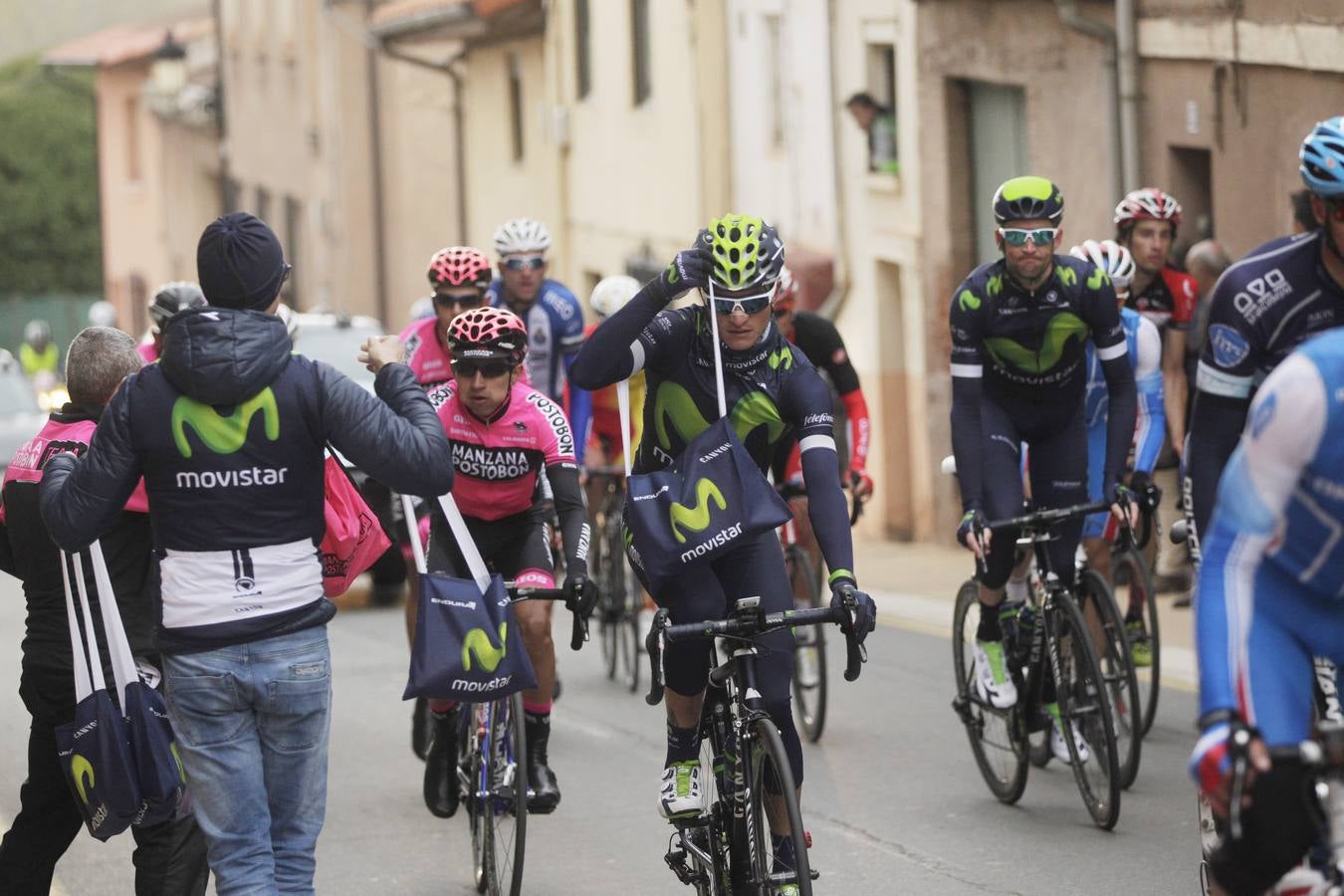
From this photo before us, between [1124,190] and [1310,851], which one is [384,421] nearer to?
[1310,851]

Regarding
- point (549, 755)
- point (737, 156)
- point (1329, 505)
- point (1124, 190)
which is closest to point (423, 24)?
point (737, 156)

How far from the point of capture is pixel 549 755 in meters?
10.0

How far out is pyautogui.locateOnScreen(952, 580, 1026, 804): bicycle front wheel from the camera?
8516 millimetres

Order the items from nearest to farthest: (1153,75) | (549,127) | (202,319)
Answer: (202,319) < (1153,75) < (549,127)

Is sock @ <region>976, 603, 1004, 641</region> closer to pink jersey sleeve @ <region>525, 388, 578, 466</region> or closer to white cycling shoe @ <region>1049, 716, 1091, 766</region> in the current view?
white cycling shoe @ <region>1049, 716, 1091, 766</region>

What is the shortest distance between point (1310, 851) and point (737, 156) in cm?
2135

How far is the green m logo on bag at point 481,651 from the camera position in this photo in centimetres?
642

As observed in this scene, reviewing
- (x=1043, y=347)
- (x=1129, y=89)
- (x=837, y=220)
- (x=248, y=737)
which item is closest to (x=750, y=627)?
(x=248, y=737)

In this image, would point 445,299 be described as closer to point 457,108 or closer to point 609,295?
point 609,295

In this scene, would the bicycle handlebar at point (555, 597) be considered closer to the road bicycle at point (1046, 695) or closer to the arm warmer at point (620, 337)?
the arm warmer at point (620, 337)

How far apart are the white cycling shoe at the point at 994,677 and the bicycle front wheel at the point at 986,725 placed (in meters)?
0.04

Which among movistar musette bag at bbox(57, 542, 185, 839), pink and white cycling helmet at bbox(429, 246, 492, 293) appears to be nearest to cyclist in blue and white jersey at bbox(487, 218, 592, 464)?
pink and white cycling helmet at bbox(429, 246, 492, 293)

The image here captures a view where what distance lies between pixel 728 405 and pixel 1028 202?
82.7 inches

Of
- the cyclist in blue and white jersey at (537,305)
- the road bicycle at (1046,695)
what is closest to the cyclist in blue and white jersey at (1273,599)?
the road bicycle at (1046,695)
